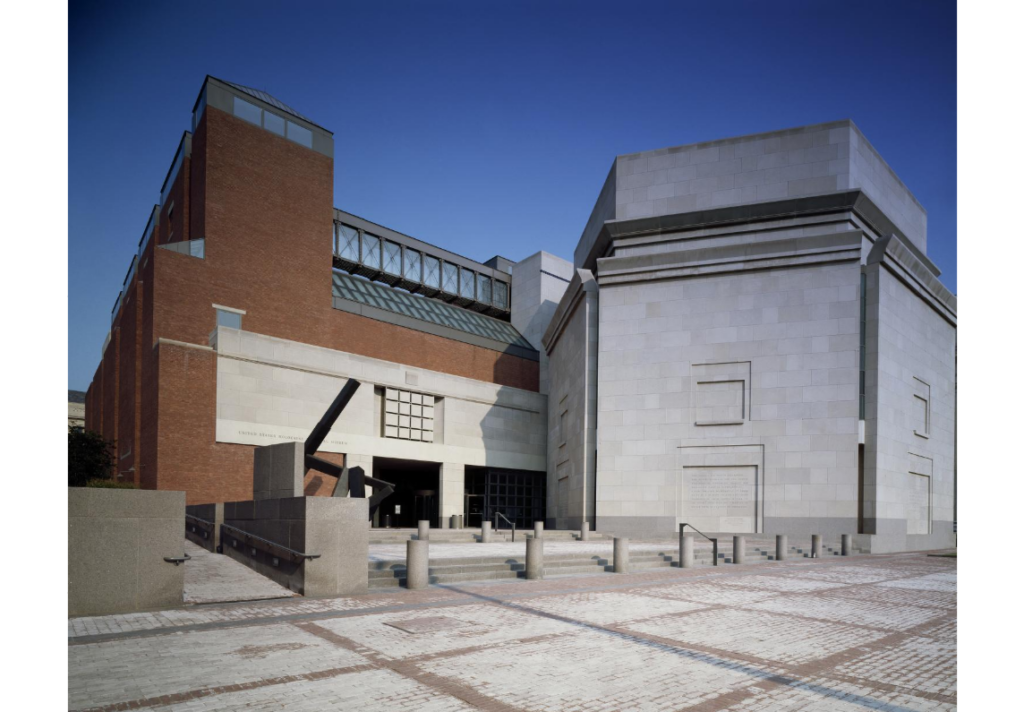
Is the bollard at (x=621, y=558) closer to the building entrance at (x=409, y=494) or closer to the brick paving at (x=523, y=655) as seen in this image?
the brick paving at (x=523, y=655)

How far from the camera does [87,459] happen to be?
3253 cm

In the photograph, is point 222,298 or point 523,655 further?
point 222,298

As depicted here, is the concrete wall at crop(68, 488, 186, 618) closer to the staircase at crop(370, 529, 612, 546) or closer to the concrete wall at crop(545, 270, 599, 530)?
the staircase at crop(370, 529, 612, 546)

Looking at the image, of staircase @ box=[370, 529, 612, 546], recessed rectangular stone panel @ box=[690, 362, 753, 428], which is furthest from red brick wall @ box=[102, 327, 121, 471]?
recessed rectangular stone panel @ box=[690, 362, 753, 428]

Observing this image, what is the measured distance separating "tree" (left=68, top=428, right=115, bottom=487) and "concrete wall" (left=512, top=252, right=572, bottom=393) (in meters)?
28.3

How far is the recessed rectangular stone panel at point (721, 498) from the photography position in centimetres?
3158

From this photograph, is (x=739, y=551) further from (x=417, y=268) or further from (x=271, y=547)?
(x=417, y=268)

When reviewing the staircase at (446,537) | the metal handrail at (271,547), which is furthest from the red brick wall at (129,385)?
the metal handrail at (271,547)

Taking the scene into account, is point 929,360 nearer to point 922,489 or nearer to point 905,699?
point 922,489

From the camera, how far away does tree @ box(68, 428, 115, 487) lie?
3121 cm

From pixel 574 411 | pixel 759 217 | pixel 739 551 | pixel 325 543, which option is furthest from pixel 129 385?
pixel 759 217

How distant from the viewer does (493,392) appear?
143 feet

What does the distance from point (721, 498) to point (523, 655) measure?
26105mm
